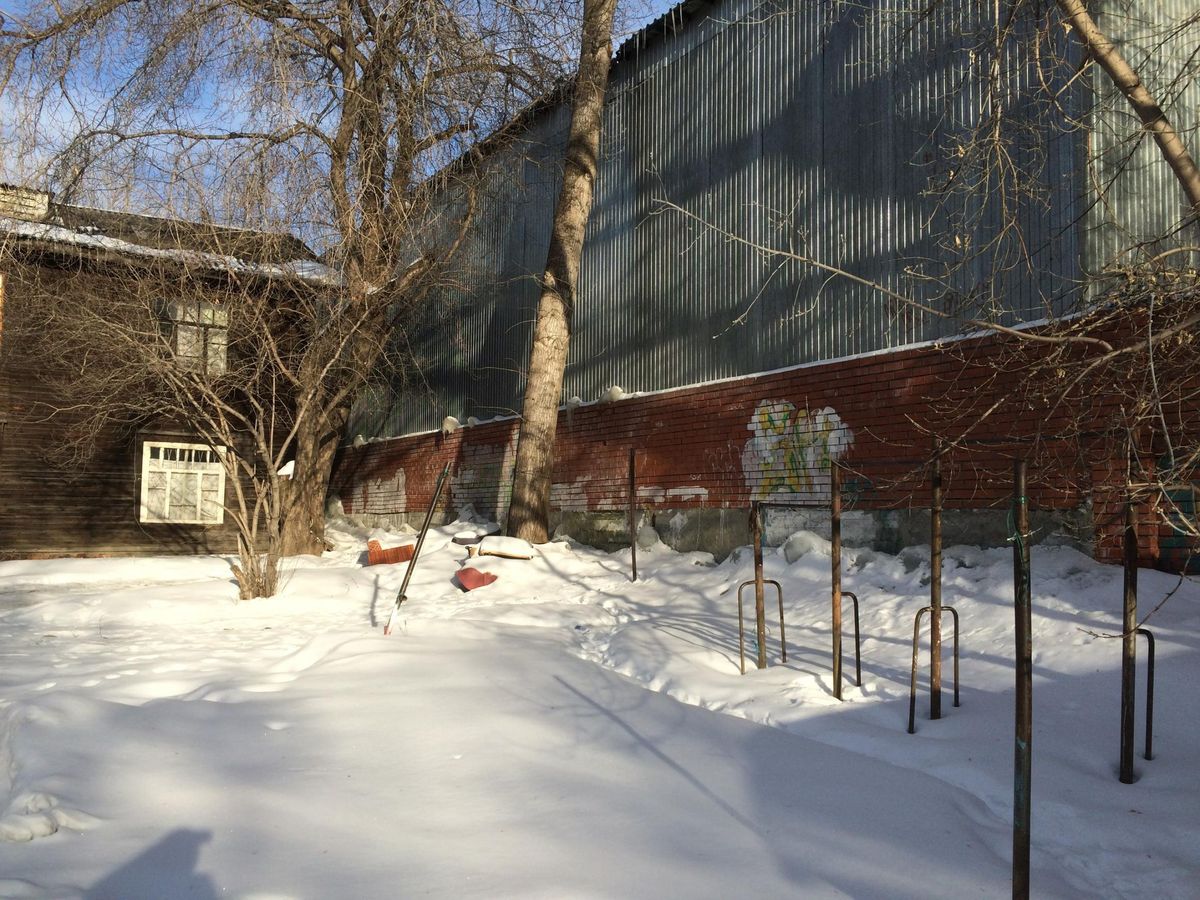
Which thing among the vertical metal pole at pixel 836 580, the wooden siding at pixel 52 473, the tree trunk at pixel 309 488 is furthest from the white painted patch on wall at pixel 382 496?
the vertical metal pole at pixel 836 580

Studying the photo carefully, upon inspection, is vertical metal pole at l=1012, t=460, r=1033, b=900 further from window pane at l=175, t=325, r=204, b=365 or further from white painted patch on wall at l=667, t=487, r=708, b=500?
window pane at l=175, t=325, r=204, b=365

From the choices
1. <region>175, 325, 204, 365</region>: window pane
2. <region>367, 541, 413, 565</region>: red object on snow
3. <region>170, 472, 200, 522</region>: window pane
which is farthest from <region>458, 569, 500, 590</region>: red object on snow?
<region>170, 472, 200, 522</region>: window pane

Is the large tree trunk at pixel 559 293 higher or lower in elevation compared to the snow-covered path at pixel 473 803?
higher

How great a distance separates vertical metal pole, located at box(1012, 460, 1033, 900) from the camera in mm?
2873

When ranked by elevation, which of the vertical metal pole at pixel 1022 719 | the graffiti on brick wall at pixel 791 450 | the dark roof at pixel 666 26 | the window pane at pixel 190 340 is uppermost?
the dark roof at pixel 666 26

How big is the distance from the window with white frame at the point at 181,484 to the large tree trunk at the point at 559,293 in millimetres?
7028

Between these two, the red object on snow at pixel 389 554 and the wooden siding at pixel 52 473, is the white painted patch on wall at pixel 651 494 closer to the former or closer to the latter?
the red object on snow at pixel 389 554

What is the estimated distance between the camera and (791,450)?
9.97 m

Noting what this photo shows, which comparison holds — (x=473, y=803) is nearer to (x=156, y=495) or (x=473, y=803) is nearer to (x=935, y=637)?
(x=935, y=637)

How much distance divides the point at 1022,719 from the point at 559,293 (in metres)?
9.97

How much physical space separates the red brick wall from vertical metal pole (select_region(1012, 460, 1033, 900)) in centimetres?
152

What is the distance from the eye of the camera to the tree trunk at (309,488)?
14.0m

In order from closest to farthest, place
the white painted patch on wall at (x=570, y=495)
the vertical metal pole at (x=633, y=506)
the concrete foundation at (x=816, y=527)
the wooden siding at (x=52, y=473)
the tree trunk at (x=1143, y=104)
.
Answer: the tree trunk at (x=1143, y=104) → the concrete foundation at (x=816, y=527) → the vertical metal pole at (x=633, y=506) → the white painted patch on wall at (x=570, y=495) → the wooden siding at (x=52, y=473)

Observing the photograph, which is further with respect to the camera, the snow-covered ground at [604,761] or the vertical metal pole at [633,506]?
the vertical metal pole at [633,506]
